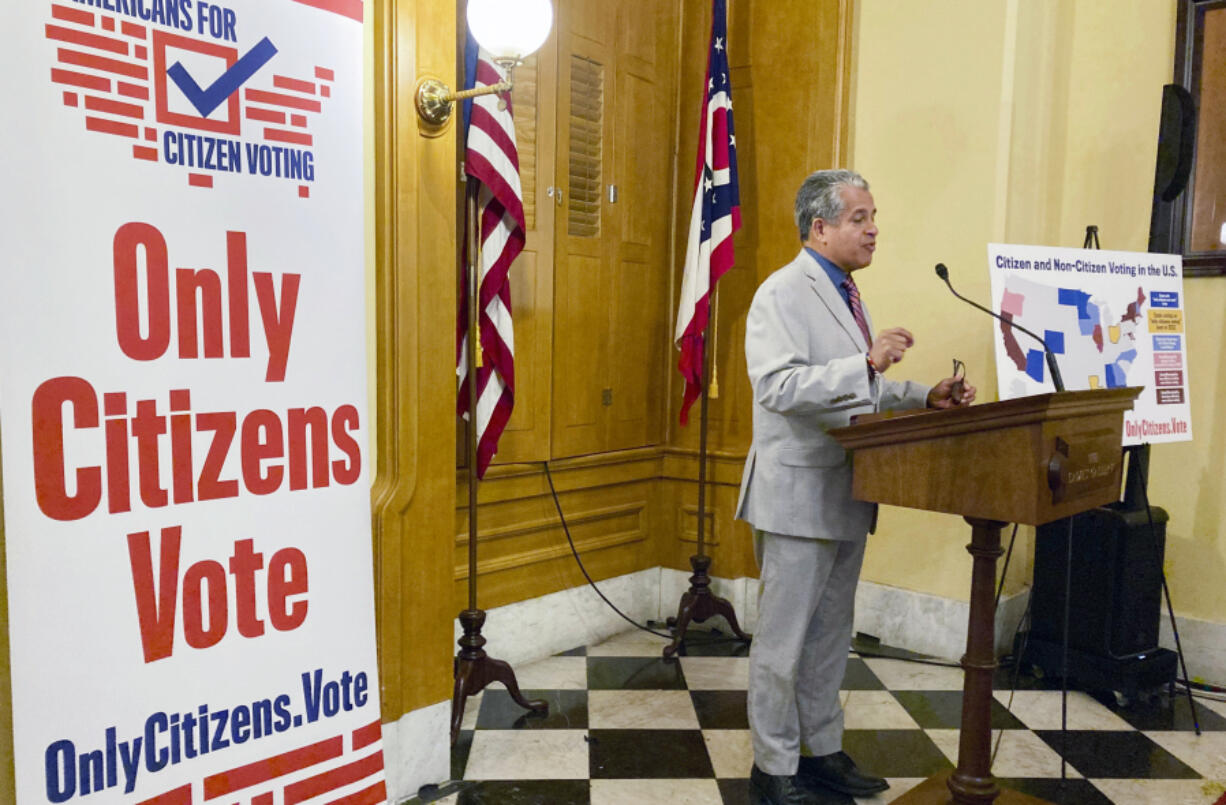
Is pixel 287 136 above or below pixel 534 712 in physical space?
above

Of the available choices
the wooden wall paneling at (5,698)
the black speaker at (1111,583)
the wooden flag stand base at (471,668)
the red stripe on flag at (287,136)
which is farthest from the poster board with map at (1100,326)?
the wooden wall paneling at (5,698)

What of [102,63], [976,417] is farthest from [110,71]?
[976,417]

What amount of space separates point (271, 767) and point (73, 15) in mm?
1383

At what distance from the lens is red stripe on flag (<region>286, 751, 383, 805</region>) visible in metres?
1.84

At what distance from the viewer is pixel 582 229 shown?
364 centimetres

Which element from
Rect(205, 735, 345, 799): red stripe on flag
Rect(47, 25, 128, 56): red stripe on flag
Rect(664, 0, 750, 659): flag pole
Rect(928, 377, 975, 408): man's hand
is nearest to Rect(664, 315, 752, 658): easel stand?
Rect(664, 0, 750, 659): flag pole

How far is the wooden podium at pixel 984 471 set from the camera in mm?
1881

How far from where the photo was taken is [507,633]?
3.42 m

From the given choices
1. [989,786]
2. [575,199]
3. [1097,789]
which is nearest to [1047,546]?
[1097,789]

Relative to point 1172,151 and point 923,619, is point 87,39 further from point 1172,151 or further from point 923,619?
point 923,619

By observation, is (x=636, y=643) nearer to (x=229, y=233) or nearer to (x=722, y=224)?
(x=722, y=224)

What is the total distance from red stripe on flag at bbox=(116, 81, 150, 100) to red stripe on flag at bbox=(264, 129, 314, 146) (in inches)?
9.1

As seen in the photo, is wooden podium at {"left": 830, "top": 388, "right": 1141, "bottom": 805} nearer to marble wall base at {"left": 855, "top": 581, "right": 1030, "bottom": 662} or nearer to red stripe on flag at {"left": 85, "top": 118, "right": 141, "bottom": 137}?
marble wall base at {"left": 855, "top": 581, "right": 1030, "bottom": 662}

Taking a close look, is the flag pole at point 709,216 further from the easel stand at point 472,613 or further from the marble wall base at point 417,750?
the marble wall base at point 417,750
